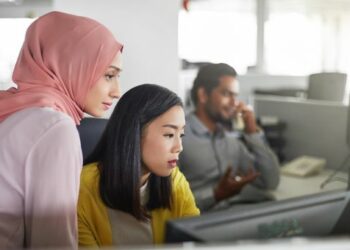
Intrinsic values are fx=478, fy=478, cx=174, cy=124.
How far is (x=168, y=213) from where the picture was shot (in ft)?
2.68

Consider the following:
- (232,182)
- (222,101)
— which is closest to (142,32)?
(222,101)

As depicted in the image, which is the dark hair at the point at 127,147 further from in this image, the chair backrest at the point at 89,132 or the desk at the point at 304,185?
the desk at the point at 304,185

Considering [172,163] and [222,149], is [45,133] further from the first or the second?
[222,149]

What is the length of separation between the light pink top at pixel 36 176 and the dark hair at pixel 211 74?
0.28 metres

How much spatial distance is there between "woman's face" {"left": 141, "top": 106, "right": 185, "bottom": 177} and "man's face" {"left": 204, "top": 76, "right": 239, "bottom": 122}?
11 centimetres

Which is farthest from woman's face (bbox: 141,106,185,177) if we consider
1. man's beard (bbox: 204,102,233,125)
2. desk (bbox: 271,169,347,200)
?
desk (bbox: 271,169,347,200)

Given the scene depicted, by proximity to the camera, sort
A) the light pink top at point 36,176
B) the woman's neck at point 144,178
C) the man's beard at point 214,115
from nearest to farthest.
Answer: the light pink top at point 36,176 → the woman's neck at point 144,178 → the man's beard at point 214,115

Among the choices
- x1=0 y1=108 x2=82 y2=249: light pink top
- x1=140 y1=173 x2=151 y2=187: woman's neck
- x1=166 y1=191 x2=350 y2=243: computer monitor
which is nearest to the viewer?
x1=166 y1=191 x2=350 y2=243: computer monitor

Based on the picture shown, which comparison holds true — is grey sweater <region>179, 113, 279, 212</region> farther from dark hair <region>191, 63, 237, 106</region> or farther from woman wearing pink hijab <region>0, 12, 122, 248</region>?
woman wearing pink hijab <region>0, 12, 122, 248</region>

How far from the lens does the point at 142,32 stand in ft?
2.71

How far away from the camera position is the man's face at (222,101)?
942mm

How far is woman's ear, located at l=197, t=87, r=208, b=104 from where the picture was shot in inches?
35.7

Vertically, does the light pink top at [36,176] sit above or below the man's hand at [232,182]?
above

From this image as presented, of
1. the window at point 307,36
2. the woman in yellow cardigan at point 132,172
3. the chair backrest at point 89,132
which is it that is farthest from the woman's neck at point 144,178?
the window at point 307,36
